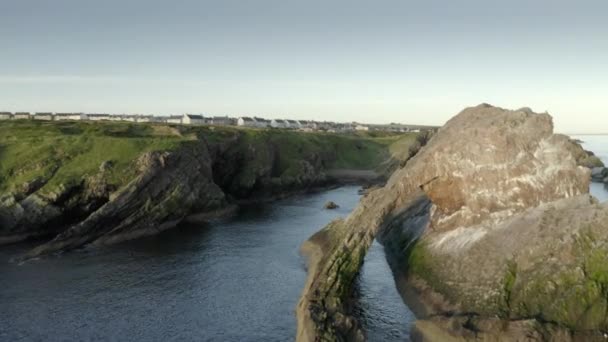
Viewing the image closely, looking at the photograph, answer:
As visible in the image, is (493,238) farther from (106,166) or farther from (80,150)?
(80,150)

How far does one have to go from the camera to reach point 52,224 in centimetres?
7181

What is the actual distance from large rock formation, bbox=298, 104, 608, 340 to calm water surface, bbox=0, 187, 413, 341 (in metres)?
4.20

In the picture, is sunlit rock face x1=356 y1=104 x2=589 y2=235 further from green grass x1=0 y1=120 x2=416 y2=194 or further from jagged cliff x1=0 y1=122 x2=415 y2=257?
green grass x1=0 y1=120 x2=416 y2=194

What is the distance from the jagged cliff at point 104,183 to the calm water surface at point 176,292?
17.9 feet

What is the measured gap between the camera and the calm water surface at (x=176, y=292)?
38312 millimetres

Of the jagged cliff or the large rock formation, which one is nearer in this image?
the large rock formation

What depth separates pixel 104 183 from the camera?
2980 inches

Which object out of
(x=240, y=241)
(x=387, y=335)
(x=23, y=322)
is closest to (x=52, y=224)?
(x=240, y=241)

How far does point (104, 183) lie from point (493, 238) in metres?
57.9

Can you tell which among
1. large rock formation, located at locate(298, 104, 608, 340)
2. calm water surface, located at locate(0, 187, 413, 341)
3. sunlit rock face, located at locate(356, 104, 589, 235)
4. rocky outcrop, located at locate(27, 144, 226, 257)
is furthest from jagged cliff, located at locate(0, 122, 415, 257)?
sunlit rock face, located at locate(356, 104, 589, 235)

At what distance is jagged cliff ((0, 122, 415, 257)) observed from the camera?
6938cm

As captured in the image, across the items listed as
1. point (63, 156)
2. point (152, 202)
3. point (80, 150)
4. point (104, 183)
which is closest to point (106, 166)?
point (104, 183)

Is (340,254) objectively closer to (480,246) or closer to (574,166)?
(480,246)

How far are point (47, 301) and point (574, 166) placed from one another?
1865 inches
